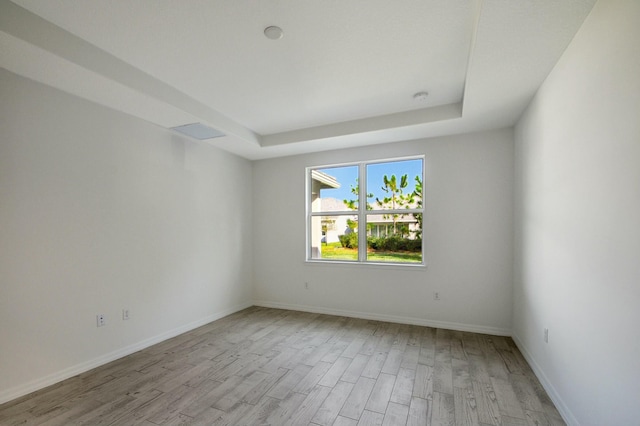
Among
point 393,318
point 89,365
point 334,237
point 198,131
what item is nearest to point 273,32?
point 198,131

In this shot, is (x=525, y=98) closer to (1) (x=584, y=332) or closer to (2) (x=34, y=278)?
(1) (x=584, y=332)

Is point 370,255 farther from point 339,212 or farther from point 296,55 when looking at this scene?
point 296,55

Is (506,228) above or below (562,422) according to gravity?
above

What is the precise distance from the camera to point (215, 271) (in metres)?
4.30

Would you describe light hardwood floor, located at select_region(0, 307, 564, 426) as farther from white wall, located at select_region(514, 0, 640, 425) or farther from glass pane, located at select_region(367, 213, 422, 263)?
glass pane, located at select_region(367, 213, 422, 263)

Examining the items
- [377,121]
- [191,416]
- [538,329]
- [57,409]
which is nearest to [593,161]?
[538,329]

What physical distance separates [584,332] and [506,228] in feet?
6.47

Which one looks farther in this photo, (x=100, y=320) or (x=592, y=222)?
(x=100, y=320)

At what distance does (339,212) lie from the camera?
4.63 metres

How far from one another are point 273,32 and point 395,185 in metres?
2.78

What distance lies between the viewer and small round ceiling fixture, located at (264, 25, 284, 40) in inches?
78.7

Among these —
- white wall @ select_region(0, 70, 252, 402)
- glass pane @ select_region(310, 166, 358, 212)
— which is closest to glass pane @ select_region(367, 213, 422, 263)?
glass pane @ select_region(310, 166, 358, 212)

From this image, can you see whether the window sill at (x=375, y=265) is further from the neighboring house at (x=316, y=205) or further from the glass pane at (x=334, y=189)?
the glass pane at (x=334, y=189)

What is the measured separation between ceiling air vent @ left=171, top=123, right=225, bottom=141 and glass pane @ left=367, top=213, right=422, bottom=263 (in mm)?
2448
